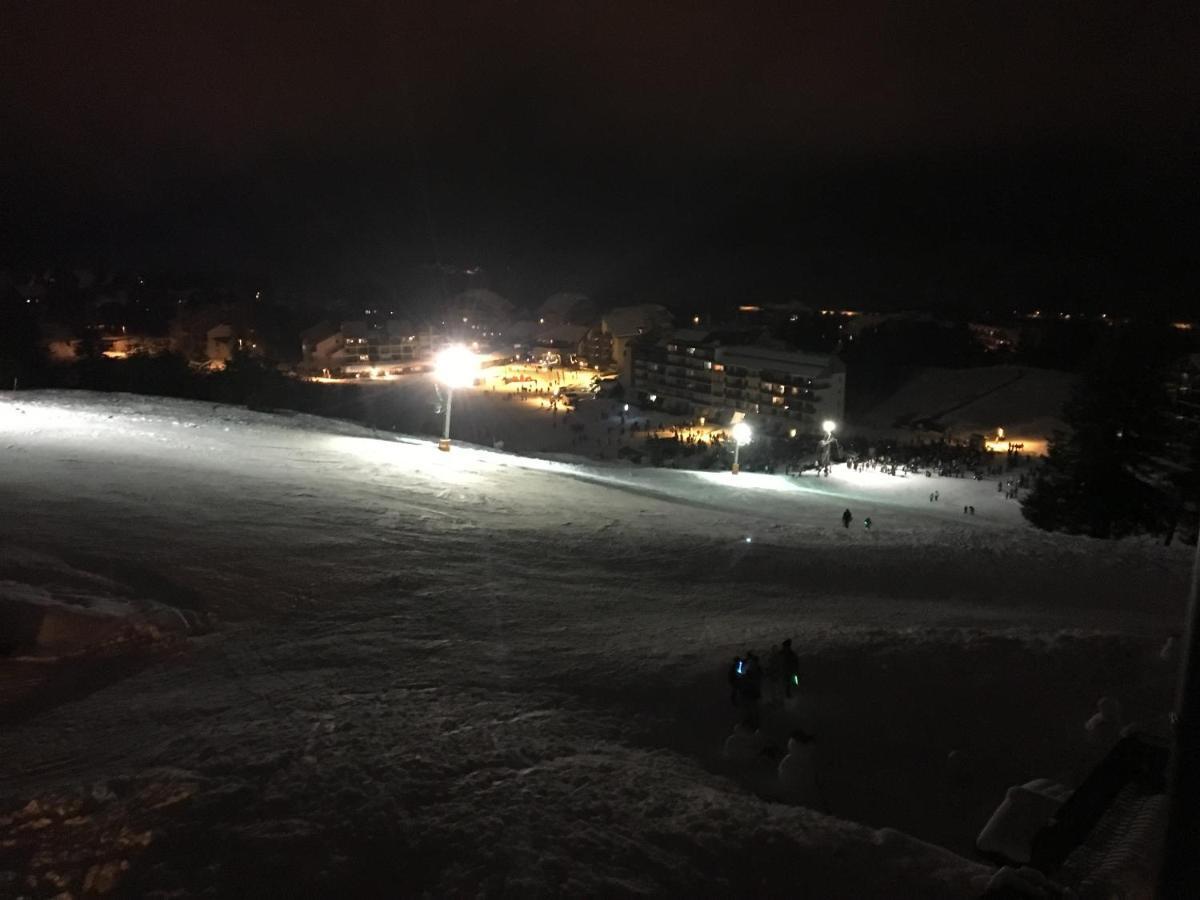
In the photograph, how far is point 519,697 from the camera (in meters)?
6.42

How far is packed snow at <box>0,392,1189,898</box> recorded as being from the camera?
171 inches

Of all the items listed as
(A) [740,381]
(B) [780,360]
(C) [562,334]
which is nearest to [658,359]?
(A) [740,381]

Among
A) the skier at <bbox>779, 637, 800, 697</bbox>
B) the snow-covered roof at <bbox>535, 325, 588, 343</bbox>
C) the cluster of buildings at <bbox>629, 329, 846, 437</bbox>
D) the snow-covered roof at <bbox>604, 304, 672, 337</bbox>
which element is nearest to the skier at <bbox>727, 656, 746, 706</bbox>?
the skier at <bbox>779, 637, 800, 697</bbox>

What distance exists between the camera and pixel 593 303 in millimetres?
113688

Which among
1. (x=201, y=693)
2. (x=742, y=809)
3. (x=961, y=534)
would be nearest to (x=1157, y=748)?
(x=742, y=809)

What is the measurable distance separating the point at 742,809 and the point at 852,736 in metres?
1.61

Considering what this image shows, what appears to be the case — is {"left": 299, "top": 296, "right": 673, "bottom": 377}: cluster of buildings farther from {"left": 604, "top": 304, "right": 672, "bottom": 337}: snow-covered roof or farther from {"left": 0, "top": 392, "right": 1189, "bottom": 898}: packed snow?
{"left": 0, "top": 392, "right": 1189, "bottom": 898}: packed snow

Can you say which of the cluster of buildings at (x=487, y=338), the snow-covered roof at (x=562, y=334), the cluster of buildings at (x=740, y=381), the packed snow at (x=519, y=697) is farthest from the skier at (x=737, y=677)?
the snow-covered roof at (x=562, y=334)

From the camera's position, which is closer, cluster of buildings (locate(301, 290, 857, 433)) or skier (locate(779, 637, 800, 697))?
skier (locate(779, 637, 800, 697))

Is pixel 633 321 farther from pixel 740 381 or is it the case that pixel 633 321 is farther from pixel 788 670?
pixel 788 670

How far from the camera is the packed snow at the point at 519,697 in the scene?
433 centimetres

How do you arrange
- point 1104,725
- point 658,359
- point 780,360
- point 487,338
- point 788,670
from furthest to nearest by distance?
→ point 487,338
point 658,359
point 780,360
point 788,670
point 1104,725

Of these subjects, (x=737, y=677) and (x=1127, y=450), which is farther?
(x=1127, y=450)

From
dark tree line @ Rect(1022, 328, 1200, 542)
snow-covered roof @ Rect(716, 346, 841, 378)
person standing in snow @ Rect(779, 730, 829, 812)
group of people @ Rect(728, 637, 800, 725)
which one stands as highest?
snow-covered roof @ Rect(716, 346, 841, 378)
